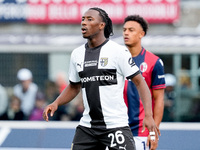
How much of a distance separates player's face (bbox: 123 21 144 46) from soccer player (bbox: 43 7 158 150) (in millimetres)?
879

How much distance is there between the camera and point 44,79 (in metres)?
13.8

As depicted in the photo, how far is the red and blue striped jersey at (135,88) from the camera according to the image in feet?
18.3

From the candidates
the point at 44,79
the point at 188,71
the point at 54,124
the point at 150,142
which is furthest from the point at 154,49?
the point at 150,142

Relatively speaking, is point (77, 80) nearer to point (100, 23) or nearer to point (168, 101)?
point (100, 23)

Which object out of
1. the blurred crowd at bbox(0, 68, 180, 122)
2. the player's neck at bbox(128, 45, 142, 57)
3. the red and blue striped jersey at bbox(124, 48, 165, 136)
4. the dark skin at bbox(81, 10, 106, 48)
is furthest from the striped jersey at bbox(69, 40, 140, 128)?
the blurred crowd at bbox(0, 68, 180, 122)

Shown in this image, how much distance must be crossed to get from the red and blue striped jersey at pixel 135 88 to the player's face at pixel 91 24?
35.9 inches

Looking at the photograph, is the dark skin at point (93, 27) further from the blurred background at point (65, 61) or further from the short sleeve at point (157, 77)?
the blurred background at point (65, 61)

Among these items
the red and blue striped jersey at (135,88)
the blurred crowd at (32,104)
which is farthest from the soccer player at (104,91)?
the blurred crowd at (32,104)

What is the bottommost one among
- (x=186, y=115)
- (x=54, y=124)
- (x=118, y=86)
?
(x=186, y=115)

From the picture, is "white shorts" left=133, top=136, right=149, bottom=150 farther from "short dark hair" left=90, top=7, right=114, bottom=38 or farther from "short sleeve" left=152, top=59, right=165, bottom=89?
"short dark hair" left=90, top=7, right=114, bottom=38

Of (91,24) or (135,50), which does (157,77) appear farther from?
(91,24)

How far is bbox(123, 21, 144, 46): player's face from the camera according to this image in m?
5.79

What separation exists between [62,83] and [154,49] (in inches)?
124

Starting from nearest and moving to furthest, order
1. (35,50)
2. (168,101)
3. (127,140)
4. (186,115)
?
(127,140) → (168,101) → (186,115) → (35,50)
